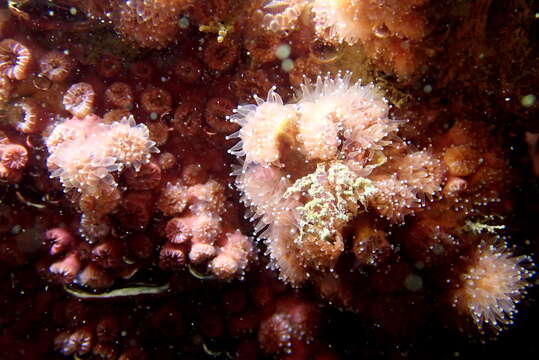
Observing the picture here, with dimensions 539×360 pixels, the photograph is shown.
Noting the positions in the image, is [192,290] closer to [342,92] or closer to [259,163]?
[259,163]

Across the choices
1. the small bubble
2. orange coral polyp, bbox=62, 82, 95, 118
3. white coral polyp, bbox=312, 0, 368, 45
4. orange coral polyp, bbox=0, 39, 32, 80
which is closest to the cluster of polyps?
white coral polyp, bbox=312, 0, 368, 45

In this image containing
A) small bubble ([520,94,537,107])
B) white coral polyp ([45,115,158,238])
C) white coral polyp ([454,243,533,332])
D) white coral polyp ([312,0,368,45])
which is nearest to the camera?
white coral polyp ([312,0,368,45])

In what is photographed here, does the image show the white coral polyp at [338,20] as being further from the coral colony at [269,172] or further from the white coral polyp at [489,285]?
the white coral polyp at [489,285]

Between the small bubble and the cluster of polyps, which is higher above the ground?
the small bubble

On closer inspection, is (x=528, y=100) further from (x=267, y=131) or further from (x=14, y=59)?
(x=14, y=59)

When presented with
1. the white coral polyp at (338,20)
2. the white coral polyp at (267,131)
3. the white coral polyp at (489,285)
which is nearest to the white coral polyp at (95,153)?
the white coral polyp at (267,131)

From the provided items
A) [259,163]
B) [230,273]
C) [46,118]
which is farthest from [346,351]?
[46,118]

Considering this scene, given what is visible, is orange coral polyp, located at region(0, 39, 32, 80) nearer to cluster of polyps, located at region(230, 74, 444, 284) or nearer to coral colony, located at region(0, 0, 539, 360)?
coral colony, located at region(0, 0, 539, 360)
